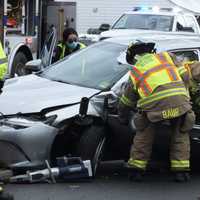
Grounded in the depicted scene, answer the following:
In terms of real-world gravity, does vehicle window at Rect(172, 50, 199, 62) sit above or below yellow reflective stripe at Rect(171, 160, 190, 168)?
above

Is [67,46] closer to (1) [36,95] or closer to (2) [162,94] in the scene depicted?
(1) [36,95]

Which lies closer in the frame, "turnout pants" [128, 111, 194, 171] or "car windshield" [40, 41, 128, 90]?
"turnout pants" [128, 111, 194, 171]

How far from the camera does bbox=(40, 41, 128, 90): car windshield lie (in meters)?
6.29

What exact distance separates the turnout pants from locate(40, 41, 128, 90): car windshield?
29.0 inches

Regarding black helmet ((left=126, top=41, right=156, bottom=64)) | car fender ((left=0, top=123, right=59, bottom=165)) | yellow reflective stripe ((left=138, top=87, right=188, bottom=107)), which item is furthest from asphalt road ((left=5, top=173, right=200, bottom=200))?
black helmet ((left=126, top=41, right=156, bottom=64))

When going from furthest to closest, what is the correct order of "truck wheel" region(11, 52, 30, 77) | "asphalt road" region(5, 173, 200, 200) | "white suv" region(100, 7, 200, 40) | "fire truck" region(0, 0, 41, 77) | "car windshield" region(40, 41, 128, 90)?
"white suv" region(100, 7, 200, 40) < "truck wheel" region(11, 52, 30, 77) < "fire truck" region(0, 0, 41, 77) < "car windshield" region(40, 41, 128, 90) < "asphalt road" region(5, 173, 200, 200)

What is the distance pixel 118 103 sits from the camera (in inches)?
228

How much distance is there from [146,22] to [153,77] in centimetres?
1008

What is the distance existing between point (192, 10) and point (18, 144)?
14491mm

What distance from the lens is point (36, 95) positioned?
593 centimetres

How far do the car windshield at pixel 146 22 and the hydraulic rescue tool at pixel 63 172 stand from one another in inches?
389

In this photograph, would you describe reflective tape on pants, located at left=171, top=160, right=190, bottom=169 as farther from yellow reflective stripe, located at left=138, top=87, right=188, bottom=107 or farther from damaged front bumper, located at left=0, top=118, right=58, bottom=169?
damaged front bumper, located at left=0, top=118, right=58, bottom=169

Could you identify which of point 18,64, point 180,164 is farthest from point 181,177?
point 18,64

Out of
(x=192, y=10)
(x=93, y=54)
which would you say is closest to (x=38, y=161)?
(x=93, y=54)
